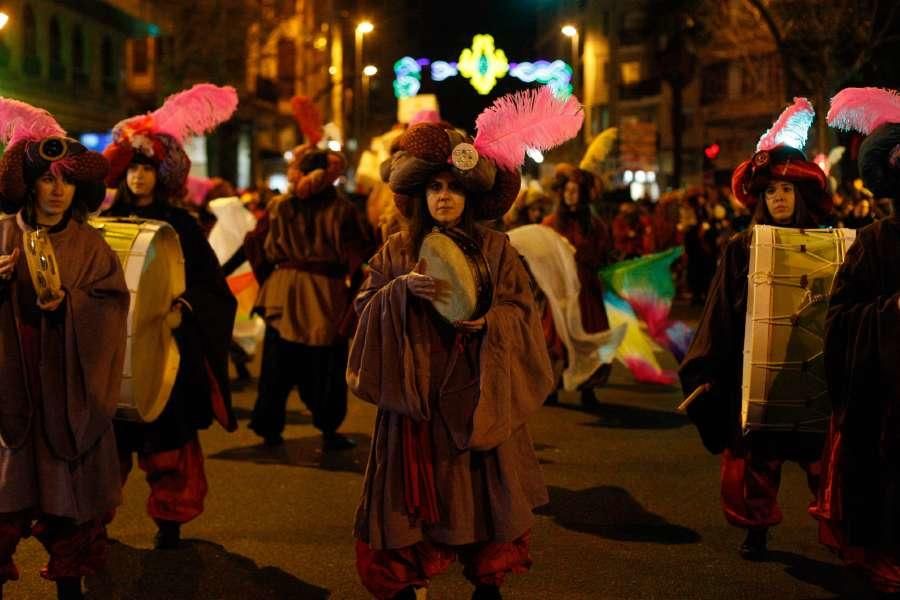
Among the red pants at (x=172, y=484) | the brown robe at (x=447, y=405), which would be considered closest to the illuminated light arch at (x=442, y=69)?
the red pants at (x=172, y=484)

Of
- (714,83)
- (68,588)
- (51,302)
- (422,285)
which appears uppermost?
(714,83)

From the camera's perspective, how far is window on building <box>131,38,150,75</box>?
3950 cm

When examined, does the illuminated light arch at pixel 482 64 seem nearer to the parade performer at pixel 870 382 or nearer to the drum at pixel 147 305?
the drum at pixel 147 305

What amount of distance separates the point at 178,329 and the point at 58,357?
4.25ft

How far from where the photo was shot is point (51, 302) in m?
4.91

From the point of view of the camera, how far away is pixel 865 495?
15.1 feet

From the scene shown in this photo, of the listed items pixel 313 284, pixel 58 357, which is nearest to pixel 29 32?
pixel 313 284

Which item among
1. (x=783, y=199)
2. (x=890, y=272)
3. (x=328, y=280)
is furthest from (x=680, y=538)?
(x=328, y=280)

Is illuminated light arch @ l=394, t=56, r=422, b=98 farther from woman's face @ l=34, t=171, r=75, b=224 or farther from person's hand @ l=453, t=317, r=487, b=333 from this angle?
person's hand @ l=453, t=317, r=487, b=333

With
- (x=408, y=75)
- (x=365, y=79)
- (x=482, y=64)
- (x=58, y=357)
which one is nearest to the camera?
(x=58, y=357)

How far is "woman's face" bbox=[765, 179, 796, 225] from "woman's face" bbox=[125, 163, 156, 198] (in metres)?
2.98

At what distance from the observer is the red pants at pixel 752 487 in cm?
598

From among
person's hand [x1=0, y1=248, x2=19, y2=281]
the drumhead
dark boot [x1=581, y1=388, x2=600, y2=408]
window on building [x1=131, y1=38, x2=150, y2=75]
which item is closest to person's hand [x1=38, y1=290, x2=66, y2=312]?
person's hand [x1=0, y1=248, x2=19, y2=281]

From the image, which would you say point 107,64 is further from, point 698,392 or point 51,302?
point 51,302
